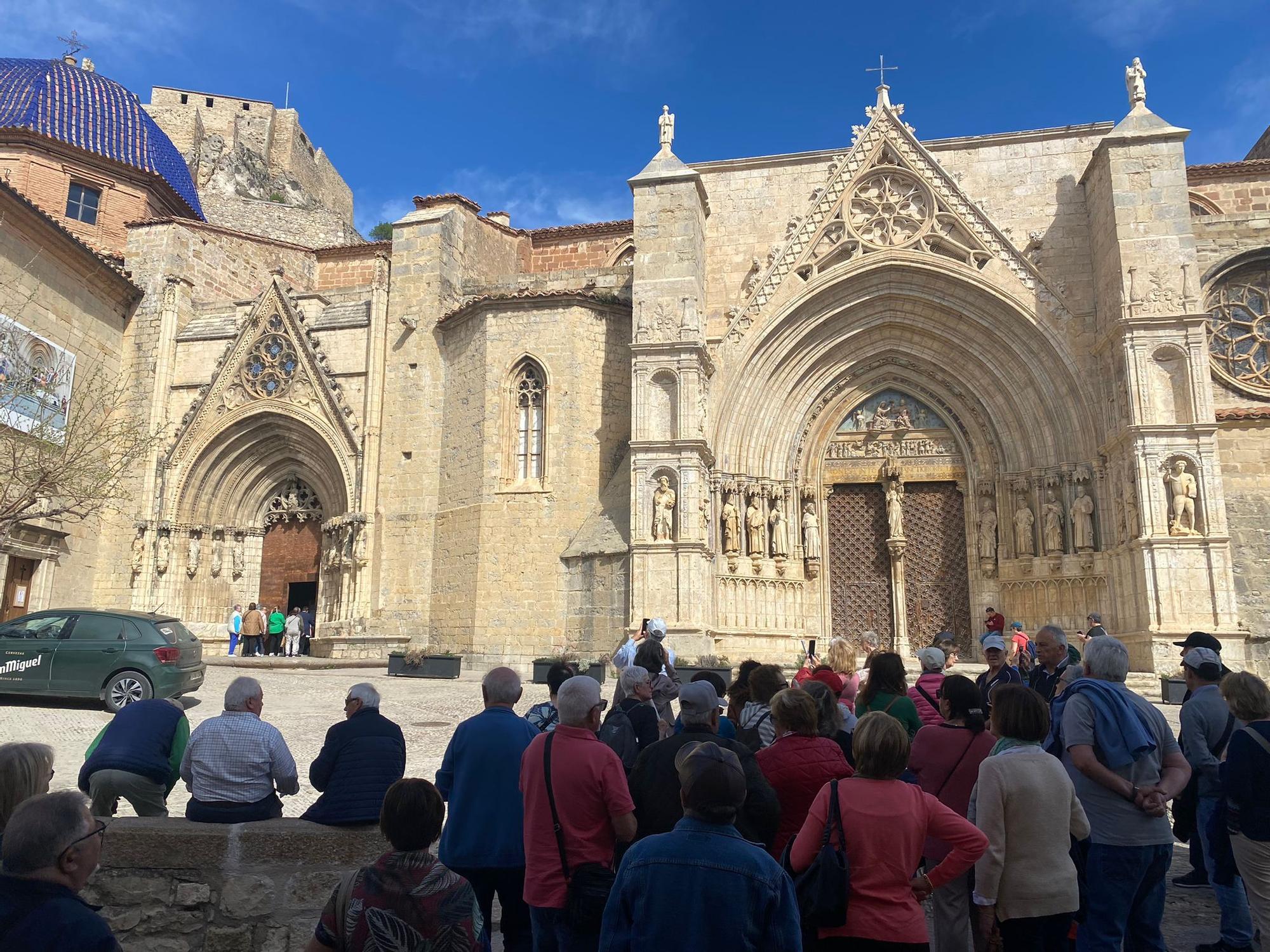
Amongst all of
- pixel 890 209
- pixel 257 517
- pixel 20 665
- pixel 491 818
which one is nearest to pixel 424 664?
pixel 20 665

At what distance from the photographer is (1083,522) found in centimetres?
1529

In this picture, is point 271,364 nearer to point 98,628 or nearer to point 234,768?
point 98,628

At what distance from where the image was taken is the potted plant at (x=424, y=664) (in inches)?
626

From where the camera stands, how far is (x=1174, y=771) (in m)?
3.97

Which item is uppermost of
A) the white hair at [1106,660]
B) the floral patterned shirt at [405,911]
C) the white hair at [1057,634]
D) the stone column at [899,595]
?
the stone column at [899,595]

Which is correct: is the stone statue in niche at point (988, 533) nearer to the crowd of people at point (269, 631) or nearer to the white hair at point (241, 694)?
the crowd of people at point (269, 631)


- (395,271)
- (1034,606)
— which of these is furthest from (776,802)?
(395,271)

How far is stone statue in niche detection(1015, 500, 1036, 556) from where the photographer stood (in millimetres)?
15930

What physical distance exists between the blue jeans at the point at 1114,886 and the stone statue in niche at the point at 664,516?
11.6 metres

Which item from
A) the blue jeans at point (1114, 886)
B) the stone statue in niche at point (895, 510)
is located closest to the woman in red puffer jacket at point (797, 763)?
the blue jeans at point (1114, 886)

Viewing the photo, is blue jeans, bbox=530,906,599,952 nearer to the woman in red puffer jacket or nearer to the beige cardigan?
the woman in red puffer jacket

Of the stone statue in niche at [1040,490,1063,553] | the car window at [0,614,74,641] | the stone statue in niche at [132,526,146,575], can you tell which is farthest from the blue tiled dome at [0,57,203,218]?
the stone statue in niche at [1040,490,1063,553]

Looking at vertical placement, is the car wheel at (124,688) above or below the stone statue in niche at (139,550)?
below

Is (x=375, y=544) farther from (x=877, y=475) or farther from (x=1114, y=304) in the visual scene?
(x=1114, y=304)
